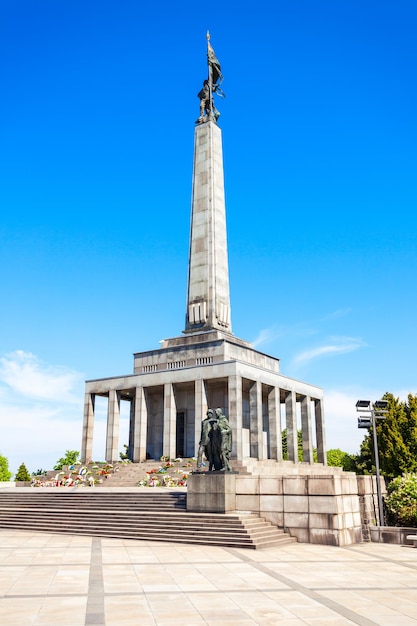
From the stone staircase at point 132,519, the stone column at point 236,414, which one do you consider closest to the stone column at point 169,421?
the stone column at point 236,414

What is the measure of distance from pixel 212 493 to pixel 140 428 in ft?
65.5

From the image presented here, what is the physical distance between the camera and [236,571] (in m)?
13.7

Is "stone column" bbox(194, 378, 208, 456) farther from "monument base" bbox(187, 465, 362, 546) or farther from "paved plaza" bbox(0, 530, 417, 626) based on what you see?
"paved plaza" bbox(0, 530, 417, 626)

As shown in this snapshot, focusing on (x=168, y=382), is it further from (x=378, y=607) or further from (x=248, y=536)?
(x=378, y=607)

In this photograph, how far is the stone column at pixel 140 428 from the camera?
4000 centimetres

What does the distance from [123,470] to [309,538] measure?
740 inches

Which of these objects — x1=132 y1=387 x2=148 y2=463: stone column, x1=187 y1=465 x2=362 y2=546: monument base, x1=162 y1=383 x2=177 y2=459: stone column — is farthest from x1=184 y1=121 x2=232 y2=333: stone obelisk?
x1=187 y1=465 x2=362 y2=546: monument base

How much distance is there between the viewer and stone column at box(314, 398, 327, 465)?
45.4 m

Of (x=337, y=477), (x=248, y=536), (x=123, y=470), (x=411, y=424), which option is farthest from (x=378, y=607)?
(x=411, y=424)

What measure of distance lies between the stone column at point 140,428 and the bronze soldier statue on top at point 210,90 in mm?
23854

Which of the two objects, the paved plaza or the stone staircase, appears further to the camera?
the stone staircase

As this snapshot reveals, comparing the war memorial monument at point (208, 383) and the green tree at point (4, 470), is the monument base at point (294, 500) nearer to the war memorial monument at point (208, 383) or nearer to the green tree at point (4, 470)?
the war memorial monument at point (208, 383)

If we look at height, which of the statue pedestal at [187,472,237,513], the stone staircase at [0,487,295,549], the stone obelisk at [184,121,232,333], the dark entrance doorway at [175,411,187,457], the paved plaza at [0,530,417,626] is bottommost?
the paved plaza at [0,530,417,626]

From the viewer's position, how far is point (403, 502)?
22766 millimetres
